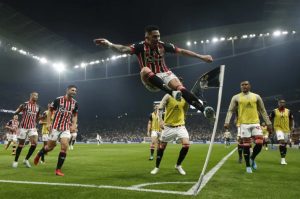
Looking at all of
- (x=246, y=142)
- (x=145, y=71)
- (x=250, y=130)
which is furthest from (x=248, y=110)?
(x=145, y=71)

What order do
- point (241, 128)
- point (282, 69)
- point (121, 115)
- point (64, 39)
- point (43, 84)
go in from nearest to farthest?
point (241, 128)
point (64, 39)
point (282, 69)
point (43, 84)
point (121, 115)

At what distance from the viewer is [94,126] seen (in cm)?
7100

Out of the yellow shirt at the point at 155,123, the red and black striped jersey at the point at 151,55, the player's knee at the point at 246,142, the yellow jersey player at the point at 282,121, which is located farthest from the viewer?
the yellow shirt at the point at 155,123

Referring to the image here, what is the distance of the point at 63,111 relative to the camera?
365 inches

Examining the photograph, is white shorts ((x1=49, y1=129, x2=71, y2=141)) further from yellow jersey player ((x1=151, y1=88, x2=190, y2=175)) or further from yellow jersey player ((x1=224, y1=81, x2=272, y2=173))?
yellow jersey player ((x1=224, y1=81, x2=272, y2=173))

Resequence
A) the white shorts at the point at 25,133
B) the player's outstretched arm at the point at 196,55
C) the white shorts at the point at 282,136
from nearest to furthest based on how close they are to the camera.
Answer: the player's outstretched arm at the point at 196,55 < the white shorts at the point at 25,133 < the white shorts at the point at 282,136

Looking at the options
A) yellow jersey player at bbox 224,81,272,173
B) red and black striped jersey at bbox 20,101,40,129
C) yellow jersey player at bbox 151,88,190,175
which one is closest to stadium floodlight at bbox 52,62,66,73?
red and black striped jersey at bbox 20,101,40,129

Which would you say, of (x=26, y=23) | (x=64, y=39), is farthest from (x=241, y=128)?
(x=64, y=39)

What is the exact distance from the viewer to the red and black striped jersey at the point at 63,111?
9.05 meters

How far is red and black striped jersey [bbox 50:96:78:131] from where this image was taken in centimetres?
905

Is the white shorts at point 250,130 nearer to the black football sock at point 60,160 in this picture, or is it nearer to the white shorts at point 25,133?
the black football sock at point 60,160

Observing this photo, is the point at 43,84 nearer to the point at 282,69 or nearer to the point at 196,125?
the point at 196,125

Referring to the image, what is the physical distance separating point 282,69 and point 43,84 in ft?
153

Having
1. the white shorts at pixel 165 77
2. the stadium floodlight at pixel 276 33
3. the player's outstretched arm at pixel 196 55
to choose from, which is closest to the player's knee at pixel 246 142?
the player's outstretched arm at pixel 196 55
